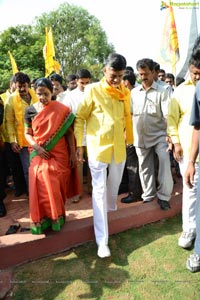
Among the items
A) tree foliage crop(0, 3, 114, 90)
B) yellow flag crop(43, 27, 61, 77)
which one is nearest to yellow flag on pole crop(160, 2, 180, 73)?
yellow flag crop(43, 27, 61, 77)

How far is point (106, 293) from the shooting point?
2.38m

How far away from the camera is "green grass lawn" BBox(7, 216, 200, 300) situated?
2.37m

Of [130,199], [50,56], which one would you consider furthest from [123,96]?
[50,56]

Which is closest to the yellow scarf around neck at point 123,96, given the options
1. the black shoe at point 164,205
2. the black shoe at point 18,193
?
the black shoe at point 164,205

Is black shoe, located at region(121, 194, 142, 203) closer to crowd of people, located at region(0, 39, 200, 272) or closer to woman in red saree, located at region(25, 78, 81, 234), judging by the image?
crowd of people, located at region(0, 39, 200, 272)

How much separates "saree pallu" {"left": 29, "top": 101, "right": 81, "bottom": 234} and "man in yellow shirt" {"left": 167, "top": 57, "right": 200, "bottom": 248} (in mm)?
1043

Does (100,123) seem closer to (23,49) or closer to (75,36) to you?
(23,49)

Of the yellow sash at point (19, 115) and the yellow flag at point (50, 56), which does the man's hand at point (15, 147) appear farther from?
the yellow flag at point (50, 56)

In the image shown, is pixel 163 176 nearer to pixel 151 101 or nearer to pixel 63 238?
pixel 151 101

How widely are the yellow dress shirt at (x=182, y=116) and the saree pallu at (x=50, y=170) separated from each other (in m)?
1.03

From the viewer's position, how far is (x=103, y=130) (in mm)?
2904

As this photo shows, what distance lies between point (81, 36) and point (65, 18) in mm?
3030

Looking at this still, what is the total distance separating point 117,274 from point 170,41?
18.7 ft

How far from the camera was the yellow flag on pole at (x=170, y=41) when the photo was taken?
260 inches
